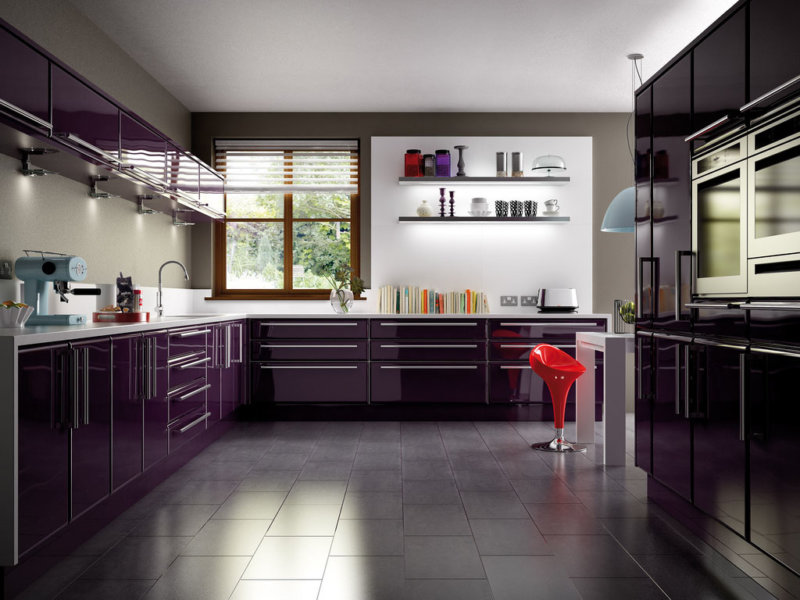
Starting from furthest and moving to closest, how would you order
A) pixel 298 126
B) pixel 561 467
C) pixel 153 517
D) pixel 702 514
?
pixel 298 126 → pixel 561 467 → pixel 153 517 → pixel 702 514

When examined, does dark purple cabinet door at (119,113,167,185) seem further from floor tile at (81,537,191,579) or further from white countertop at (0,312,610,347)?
floor tile at (81,537,191,579)

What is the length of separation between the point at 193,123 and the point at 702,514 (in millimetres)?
5204

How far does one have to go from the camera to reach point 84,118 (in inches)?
113

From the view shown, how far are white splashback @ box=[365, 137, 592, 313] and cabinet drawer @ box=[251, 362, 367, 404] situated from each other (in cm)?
84

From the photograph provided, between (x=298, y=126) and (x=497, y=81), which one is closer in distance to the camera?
(x=497, y=81)

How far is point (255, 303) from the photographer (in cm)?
571

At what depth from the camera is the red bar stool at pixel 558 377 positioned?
13.1ft

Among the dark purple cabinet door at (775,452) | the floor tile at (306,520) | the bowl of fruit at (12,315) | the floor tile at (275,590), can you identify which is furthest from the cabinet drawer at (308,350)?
the dark purple cabinet door at (775,452)

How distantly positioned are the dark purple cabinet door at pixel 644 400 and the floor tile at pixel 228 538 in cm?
182

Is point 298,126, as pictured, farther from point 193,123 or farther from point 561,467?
point 561,467

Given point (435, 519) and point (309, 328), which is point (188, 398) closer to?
point (309, 328)

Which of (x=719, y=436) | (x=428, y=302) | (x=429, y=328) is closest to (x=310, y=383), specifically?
(x=429, y=328)

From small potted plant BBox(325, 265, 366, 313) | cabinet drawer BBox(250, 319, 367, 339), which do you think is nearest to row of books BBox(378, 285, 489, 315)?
small potted plant BBox(325, 265, 366, 313)

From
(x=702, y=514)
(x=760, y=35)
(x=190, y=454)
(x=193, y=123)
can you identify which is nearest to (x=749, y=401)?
(x=702, y=514)
